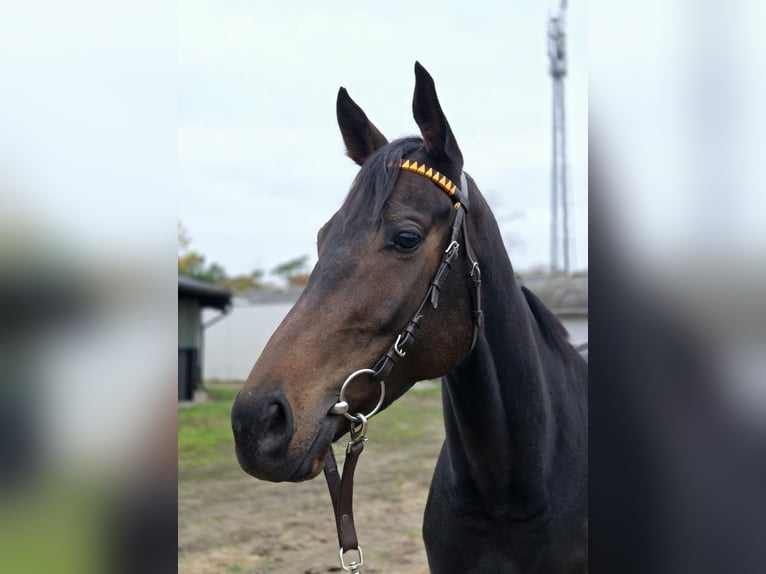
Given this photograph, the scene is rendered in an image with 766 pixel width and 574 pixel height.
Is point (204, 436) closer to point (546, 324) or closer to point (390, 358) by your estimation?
point (546, 324)

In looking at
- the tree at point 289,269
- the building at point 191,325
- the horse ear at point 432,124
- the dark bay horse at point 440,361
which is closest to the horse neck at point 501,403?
the dark bay horse at point 440,361

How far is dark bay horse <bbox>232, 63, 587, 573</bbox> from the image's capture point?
1.94 meters

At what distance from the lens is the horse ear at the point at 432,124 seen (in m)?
2.33

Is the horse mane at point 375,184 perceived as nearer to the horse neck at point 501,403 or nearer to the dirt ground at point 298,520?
the horse neck at point 501,403

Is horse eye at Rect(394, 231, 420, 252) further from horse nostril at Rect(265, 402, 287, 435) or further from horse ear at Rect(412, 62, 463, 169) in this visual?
horse nostril at Rect(265, 402, 287, 435)

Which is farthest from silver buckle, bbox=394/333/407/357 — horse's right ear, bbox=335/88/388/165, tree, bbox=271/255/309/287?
tree, bbox=271/255/309/287

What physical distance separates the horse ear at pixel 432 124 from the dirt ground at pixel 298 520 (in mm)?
4019

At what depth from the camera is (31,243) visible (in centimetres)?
101

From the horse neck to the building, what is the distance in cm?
1625

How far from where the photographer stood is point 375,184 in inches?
87.6

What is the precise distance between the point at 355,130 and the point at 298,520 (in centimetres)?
538

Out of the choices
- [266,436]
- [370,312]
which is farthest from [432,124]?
[266,436]

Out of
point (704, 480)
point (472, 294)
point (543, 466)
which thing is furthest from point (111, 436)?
point (543, 466)

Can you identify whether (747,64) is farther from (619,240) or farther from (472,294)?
(472,294)
